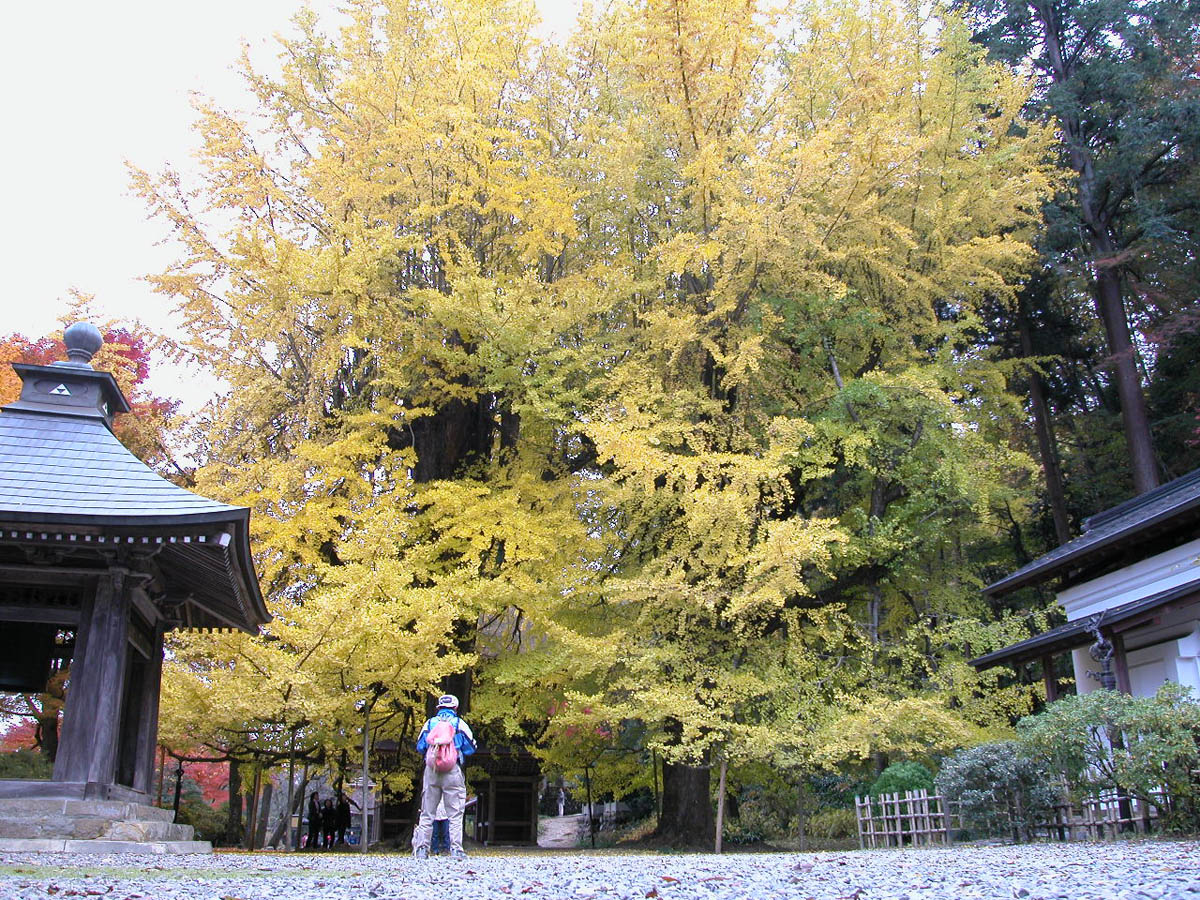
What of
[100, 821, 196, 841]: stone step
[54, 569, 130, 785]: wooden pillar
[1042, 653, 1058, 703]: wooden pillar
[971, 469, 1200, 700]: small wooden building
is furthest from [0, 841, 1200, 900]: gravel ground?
[1042, 653, 1058, 703]: wooden pillar

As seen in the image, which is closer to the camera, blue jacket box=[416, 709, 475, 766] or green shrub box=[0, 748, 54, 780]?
blue jacket box=[416, 709, 475, 766]

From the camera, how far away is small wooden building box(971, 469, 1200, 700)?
36.8ft

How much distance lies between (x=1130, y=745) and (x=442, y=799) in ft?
21.5

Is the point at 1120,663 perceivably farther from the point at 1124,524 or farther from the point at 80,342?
the point at 80,342

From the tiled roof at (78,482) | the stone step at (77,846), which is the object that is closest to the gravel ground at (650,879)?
the stone step at (77,846)

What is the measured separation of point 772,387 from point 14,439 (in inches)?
417

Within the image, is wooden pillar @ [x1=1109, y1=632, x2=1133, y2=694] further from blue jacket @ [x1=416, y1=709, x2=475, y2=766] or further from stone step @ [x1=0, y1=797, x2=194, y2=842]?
stone step @ [x1=0, y1=797, x2=194, y2=842]

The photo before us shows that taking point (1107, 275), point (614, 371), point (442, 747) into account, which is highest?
point (1107, 275)

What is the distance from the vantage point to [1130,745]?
346 inches

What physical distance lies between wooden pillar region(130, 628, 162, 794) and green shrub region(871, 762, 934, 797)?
10.6 meters

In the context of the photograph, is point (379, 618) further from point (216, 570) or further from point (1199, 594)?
point (1199, 594)

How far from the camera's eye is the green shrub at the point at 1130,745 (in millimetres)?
8422

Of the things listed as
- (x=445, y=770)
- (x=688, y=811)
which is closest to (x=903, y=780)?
(x=688, y=811)

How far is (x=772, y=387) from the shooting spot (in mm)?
15211
